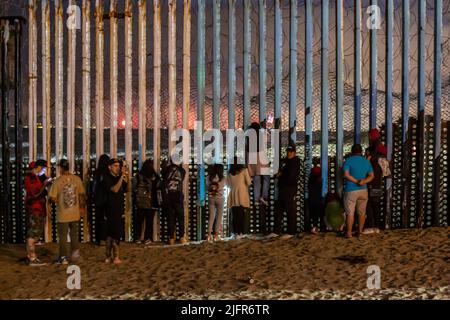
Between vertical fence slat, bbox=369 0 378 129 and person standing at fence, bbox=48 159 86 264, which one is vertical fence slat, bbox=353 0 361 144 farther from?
person standing at fence, bbox=48 159 86 264

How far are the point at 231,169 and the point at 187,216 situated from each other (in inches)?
40.4

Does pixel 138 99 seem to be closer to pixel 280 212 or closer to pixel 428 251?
pixel 280 212

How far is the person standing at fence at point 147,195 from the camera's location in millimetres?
9898

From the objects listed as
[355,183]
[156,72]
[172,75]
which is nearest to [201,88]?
[172,75]

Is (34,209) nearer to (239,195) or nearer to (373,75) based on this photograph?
(239,195)

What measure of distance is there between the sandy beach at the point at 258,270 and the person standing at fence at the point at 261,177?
53cm

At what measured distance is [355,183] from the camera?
29.5 ft

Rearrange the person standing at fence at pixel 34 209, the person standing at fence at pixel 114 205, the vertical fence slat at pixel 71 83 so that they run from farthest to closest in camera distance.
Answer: the vertical fence slat at pixel 71 83 < the person standing at fence at pixel 34 209 < the person standing at fence at pixel 114 205

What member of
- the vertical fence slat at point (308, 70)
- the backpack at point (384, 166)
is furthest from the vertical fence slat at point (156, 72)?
the backpack at point (384, 166)

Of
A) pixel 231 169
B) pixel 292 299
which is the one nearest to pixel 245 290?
pixel 292 299

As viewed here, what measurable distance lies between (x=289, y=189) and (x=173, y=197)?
5.62 feet

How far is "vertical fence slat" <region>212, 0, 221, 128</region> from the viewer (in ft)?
32.1

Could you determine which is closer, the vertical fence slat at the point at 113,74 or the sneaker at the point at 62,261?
the sneaker at the point at 62,261

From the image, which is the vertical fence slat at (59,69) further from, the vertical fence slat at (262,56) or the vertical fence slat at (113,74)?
the vertical fence slat at (262,56)
